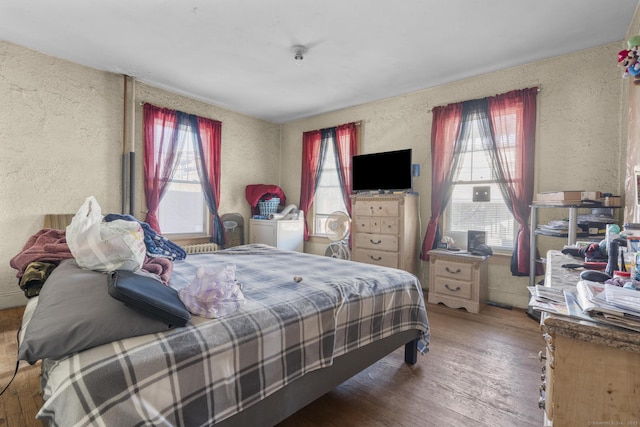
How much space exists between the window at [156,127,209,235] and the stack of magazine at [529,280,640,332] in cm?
434

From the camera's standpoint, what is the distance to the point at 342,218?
448cm

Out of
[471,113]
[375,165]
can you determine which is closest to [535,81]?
[471,113]

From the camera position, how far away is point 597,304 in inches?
32.3

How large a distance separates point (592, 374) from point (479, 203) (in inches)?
126

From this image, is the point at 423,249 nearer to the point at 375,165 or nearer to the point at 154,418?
the point at 375,165

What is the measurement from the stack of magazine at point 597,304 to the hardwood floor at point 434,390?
1033 mm

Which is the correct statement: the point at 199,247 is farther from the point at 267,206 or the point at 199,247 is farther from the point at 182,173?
the point at 267,206

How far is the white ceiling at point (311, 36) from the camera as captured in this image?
→ 240 centimetres

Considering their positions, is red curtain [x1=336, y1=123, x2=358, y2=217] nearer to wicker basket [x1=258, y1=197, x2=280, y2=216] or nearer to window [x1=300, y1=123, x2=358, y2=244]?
window [x1=300, y1=123, x2=358, y2=244]

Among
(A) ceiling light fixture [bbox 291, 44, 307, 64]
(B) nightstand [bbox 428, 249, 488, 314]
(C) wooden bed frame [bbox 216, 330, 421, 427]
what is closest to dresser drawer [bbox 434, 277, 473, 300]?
(B) nightstand [bbox 428, 249, 488, 314]

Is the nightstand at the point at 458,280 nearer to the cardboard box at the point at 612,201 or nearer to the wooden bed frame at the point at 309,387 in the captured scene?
the cardboard box at the point at 612,201

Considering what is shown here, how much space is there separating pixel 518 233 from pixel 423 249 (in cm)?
108

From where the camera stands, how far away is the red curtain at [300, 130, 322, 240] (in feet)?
16.9

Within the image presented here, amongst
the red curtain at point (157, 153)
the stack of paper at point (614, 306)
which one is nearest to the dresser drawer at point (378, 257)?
the red curtain at point (157, 153)
